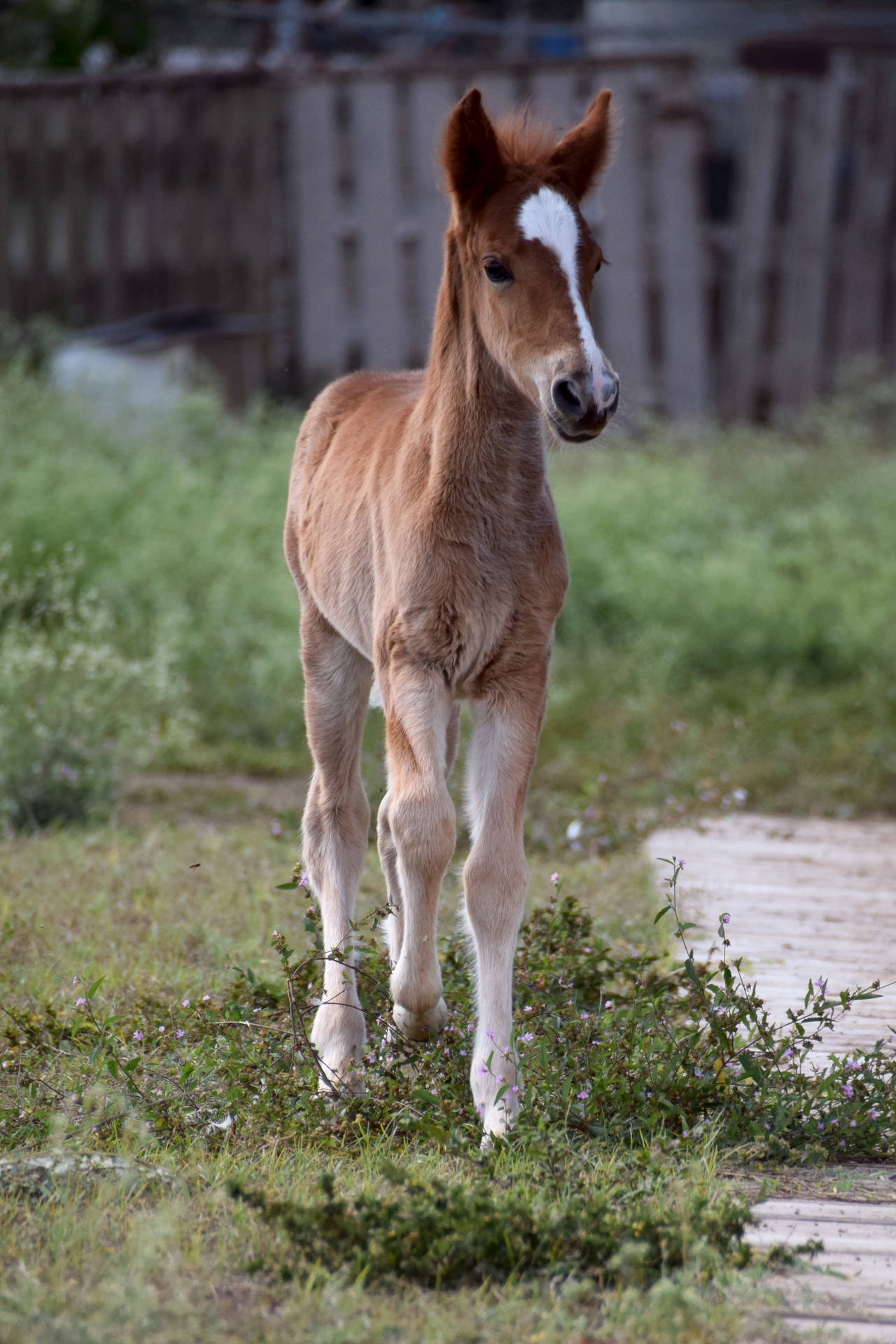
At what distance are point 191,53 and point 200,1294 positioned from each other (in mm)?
15056

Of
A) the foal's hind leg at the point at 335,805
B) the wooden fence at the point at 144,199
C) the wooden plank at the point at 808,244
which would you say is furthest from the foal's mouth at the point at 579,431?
the wooden plank at the point at 808,244

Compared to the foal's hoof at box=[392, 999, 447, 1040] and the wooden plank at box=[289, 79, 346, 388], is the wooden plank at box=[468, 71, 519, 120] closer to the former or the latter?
the wooden plank at box=[289, 79, 346, 388]

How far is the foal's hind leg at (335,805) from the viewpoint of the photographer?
383cm

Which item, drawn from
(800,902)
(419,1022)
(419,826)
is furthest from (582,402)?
(800,902)

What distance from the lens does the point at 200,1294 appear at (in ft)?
8.44

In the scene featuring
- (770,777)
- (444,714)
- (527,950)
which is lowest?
(770,777)

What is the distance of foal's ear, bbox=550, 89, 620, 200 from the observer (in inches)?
141

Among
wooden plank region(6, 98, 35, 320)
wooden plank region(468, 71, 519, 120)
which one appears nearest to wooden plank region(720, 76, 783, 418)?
wooden plank region(468, 71, 519, 120)

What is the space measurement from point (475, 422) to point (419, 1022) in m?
1.45

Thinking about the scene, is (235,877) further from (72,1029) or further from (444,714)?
(444,714)

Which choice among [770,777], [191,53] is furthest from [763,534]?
[191,53]

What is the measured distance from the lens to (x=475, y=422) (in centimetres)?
364

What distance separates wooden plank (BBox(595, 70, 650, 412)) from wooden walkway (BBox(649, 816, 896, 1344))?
20.8 ft

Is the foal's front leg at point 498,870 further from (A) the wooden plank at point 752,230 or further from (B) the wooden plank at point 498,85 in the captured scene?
(A) the wooden plank at point 752,230
